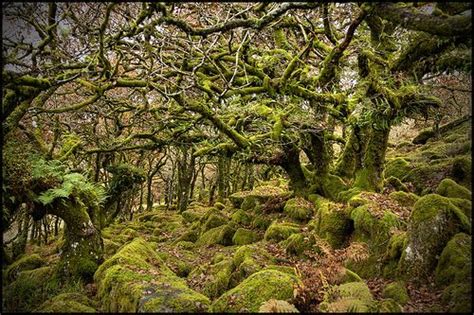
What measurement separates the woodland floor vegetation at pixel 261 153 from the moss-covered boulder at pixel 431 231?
2cm

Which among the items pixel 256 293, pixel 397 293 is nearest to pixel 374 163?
pixel 397 293

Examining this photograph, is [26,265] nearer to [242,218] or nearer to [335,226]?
[242,218]

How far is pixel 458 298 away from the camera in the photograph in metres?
4.85

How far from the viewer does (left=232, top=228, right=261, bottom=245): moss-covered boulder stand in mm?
11891

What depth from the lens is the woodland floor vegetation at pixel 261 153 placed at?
5.48 m

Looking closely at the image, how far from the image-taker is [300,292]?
17.5ft

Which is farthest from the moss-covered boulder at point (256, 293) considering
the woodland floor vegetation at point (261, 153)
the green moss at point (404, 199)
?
the green moss at point (404, 199)

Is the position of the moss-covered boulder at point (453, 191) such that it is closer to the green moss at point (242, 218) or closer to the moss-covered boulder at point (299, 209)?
the moss-covered boulder at point (299, 209)

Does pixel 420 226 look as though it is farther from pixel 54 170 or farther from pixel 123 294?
pixel 54 170

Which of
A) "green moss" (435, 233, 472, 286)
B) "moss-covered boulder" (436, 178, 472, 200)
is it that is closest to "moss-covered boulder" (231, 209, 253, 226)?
"moss-covered boulder" (436, 178, 472, 200)

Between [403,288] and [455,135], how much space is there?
39.5ft

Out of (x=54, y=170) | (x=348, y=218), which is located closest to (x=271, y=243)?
(x=348, y=218)

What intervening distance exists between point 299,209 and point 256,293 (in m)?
6.85

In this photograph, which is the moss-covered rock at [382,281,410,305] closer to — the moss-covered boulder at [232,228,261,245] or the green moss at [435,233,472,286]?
the green moss at [435,233,472,286]
